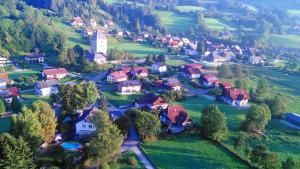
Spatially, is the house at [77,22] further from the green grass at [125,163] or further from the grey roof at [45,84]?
the green grass at [125,163]

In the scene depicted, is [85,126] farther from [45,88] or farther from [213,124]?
[45,88]

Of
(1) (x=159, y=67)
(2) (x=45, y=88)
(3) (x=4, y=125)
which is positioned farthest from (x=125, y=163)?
(1) (x=159, y=67)

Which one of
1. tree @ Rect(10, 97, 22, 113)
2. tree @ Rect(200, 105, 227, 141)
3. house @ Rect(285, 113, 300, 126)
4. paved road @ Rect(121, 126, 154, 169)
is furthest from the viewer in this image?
house @ Rect(285, 113, 300, 126)

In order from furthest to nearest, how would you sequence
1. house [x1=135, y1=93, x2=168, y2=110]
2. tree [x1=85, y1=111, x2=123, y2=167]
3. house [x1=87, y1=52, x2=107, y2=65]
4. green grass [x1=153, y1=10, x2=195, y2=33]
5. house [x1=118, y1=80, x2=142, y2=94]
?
green grass [x1=153, y1=10, x2=195, y2=33] < house [x1=87, y1=52, x2=107, y2=65] < house [x1=118, y1=80, x2=142, y2=94] < house [x1=135, y1=93, x2=168, y2=110] < tree [x1=85, y1=111, x2=123, y2=167]

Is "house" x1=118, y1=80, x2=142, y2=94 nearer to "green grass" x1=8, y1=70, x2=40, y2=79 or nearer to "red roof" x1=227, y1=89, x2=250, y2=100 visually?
"red roof" x1=227, y1=89, x2=250, y2=100

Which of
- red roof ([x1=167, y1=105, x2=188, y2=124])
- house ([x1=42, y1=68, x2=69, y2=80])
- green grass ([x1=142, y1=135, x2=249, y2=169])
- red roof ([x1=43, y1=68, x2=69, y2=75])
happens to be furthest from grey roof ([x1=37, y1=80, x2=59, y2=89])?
green grass ([x1=142, y1=135, x2=249, y2=169])

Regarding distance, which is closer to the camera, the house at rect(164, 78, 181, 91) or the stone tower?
the house at rect(164, 78, 181, 91)
